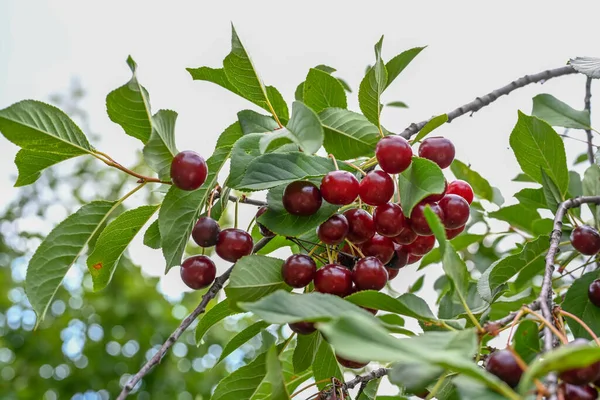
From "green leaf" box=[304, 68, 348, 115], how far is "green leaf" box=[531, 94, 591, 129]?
50cm

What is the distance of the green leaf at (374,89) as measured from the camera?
0.88 metres

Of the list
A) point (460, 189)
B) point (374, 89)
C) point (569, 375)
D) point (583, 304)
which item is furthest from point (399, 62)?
point (569, 375)

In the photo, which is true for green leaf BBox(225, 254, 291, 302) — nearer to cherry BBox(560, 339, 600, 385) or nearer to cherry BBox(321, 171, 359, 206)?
cherry BBox(321, 171, 359, 206)

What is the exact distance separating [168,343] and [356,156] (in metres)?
0.39

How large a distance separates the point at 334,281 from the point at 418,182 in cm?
17

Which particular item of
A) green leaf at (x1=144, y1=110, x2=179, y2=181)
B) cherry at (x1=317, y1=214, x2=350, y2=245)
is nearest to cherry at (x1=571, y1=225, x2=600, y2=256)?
cherry at (x1=317, y1=214, x2=350, y2=245)

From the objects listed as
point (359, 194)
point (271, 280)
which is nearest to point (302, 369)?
point (271, 280)

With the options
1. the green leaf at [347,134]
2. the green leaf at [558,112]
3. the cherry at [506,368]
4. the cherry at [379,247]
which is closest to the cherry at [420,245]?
the cherry at [379,247]

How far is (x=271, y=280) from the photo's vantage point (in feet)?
2.76

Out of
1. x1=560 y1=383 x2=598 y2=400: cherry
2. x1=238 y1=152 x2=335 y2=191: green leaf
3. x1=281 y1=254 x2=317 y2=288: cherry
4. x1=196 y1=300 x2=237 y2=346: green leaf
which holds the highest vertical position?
x1=238 y1=152 x2=335 y2=191: green leaf

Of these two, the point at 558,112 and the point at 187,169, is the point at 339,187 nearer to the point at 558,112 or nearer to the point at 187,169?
the point at 187,169

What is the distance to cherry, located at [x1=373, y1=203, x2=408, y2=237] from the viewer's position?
823mm

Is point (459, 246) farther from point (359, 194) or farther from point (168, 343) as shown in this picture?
point (168, 343)

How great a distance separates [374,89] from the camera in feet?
3.01
